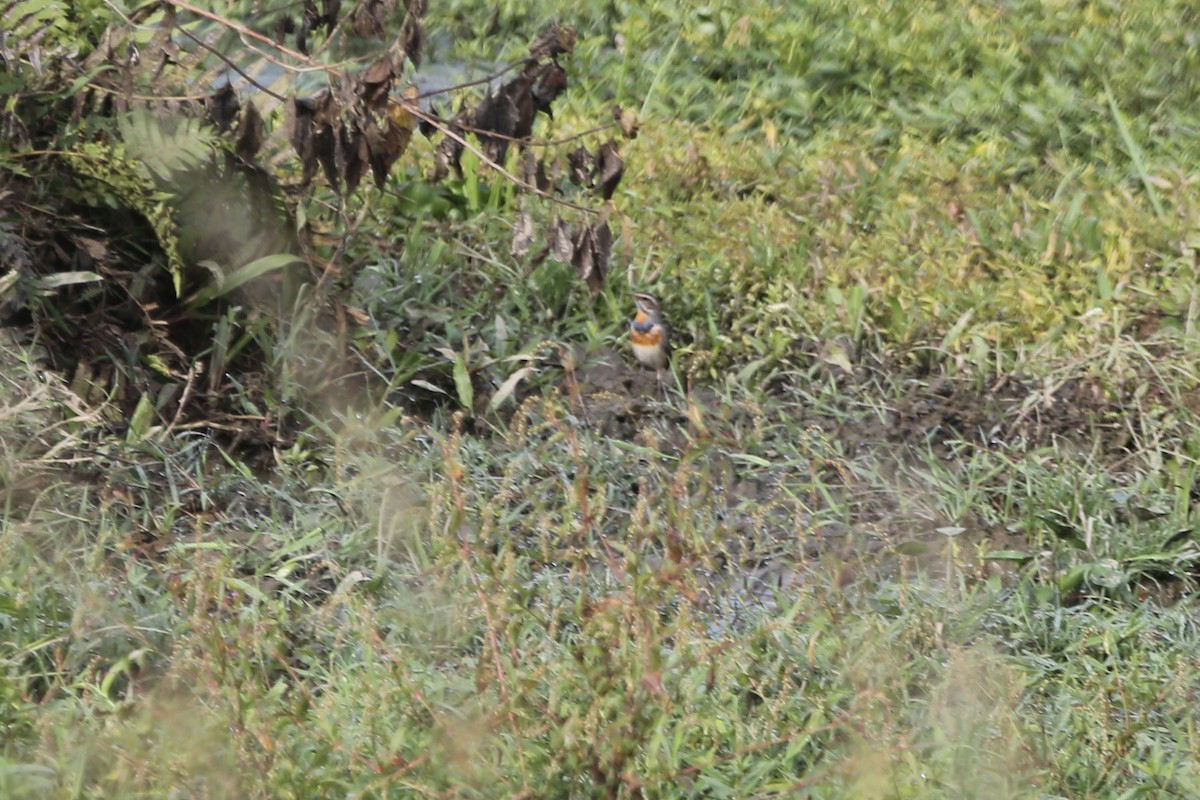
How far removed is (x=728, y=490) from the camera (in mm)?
4125

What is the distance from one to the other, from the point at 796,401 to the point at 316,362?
1.45 metres

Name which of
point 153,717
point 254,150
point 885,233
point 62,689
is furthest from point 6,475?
point 885,233

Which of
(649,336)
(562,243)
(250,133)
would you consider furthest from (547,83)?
(649,336)

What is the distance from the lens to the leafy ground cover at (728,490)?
2.79 m

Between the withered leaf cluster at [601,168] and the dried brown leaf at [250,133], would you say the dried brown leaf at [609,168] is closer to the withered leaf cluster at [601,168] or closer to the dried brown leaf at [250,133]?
the withered leaf cluster at [601,168]

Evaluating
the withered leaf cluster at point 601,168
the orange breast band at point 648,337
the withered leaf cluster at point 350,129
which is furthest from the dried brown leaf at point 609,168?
the orange breast band at point 648,337

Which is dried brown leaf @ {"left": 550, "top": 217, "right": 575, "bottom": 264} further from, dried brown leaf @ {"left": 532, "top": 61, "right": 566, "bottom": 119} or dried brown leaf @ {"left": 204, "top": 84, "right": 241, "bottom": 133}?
dried brown leaf @ {"left": 204, "top": 84, "right": 241, "bottom": 133}

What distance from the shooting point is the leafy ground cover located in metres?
2.79

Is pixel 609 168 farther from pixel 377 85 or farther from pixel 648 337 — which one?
pixel 648 337

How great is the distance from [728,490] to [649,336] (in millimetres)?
710

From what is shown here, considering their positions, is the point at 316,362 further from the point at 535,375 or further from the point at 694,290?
the point at 694,290

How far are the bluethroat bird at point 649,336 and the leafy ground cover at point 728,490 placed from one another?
0.27 feet

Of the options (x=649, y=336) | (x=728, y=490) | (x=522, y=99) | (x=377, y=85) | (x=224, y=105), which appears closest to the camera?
(x=377, y=85)

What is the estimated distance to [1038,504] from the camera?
13.2 ft
